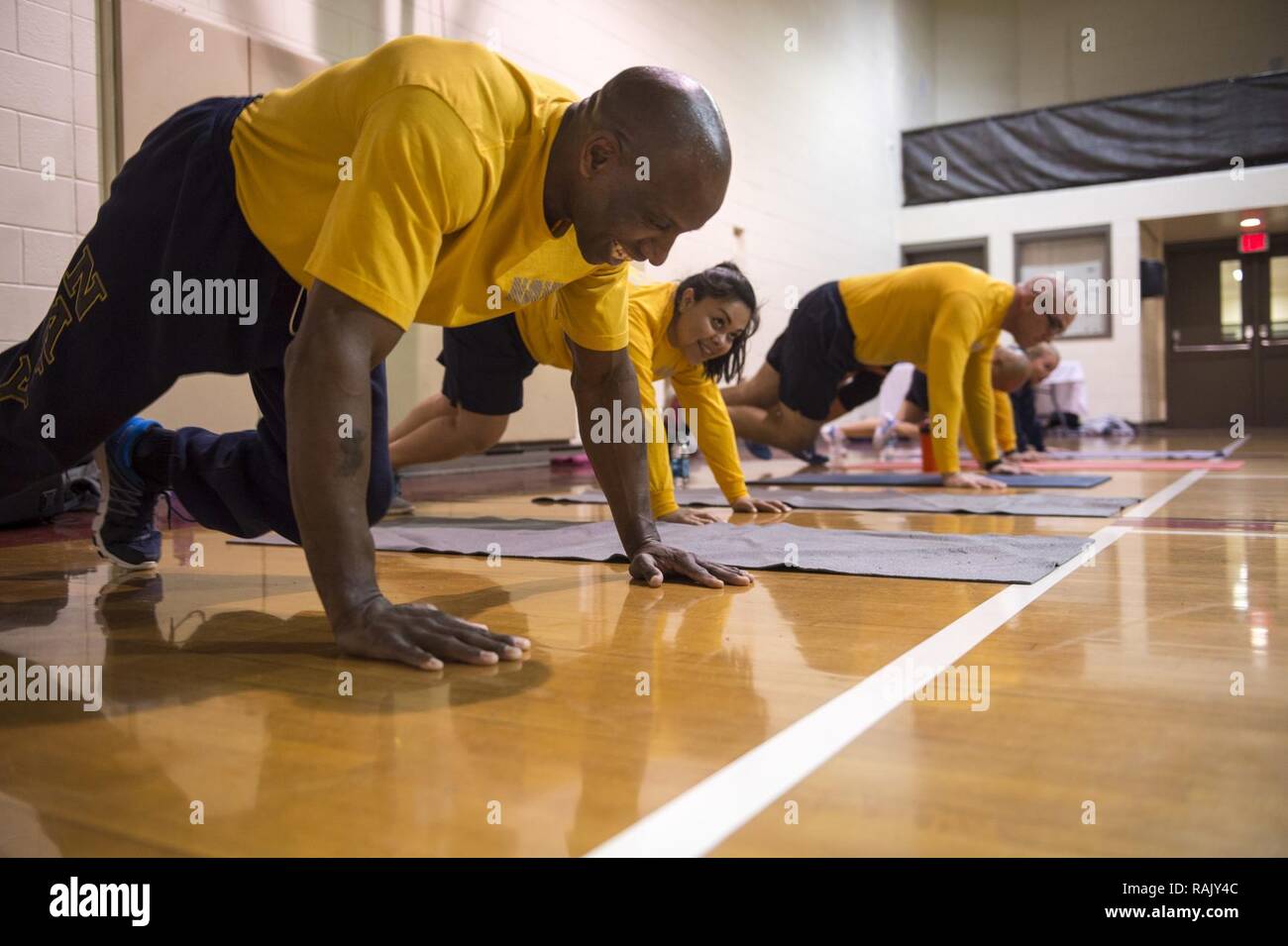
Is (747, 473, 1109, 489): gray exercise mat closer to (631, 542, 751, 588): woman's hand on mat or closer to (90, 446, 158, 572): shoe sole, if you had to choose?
(631, 542, 751, 588): woman's hand on mat

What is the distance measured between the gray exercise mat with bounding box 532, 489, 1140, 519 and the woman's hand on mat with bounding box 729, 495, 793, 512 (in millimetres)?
246

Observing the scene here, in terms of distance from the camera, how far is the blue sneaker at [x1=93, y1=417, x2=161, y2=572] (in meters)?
1.84

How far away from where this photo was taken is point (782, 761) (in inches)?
33.3

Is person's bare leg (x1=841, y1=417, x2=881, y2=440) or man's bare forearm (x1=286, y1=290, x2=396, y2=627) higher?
person's bare leg (x1=841, y1=417, x2=881, y2=440)

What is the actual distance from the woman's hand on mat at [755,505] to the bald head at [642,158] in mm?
1758

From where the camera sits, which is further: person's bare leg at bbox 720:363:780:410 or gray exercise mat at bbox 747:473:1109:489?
person's bare leg at bbox 720:363:780:410

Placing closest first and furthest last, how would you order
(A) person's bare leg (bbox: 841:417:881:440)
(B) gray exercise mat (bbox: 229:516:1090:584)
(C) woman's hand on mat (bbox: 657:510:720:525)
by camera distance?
1. (B) gray exercise mat (bbox: 229:516:1090:584)
2. (C) woman's hand on mat (bbox: 657:510:720:525)
3. (A) person's bare leg (bbox: 841:417:881:440)

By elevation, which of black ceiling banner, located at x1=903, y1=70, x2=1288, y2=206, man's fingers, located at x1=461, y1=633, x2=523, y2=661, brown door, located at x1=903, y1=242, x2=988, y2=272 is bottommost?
man's fingers, located at x1=461, y1=633, x2=523, y2=661

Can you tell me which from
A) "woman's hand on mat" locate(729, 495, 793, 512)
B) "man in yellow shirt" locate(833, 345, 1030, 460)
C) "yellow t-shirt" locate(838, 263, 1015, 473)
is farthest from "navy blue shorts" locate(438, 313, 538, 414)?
"man in yellow shirt" locate(833, 345, 1030, 460)

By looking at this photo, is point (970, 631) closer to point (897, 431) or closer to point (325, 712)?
point (325, 712)

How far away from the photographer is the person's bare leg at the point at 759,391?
15.2 feet

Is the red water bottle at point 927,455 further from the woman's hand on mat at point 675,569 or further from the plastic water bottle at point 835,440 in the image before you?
the woman's hand on mat at point 675,569

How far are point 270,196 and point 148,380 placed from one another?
0.32 m

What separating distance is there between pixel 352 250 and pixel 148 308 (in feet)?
1.56
